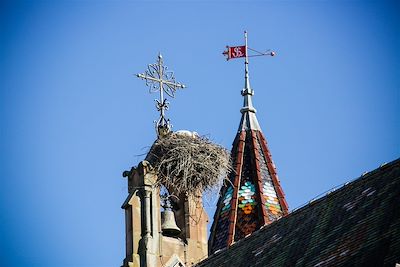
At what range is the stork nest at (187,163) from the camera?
4012 centimetres

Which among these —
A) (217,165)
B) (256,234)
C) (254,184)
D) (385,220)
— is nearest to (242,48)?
(254,184)

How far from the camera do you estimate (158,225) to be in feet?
130

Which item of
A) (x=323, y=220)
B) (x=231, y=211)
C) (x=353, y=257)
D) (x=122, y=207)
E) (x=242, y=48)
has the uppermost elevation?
(x=242, y=48)

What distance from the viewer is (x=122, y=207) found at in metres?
39.6

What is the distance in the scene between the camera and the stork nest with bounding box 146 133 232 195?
4012cm

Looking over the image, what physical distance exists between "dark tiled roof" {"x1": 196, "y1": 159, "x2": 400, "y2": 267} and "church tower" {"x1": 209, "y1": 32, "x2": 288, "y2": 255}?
12.3 m

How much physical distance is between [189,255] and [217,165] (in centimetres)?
234

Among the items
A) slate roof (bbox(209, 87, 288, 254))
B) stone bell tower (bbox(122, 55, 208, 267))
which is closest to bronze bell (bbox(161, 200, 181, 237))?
stone bell tower (bbox(122, 55, 208, 267))

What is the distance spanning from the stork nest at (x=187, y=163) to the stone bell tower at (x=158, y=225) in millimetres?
194

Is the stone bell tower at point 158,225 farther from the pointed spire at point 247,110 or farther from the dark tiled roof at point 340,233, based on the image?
the pointed spire at point 247,110

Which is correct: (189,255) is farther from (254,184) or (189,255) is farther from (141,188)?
(254,184)

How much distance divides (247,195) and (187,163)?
10.2m

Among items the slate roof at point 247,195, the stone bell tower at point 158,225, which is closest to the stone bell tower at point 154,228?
the stone bell tower at point 158,225

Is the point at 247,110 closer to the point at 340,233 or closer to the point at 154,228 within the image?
the point at 154,228
